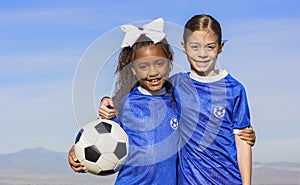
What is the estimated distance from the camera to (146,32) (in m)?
7.77

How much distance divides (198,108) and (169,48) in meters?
0.64

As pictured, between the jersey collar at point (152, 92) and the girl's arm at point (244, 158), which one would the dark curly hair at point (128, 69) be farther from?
the girl's arm at point (244, 158)

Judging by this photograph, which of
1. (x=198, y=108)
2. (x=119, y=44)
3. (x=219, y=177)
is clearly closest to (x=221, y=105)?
(x=198, y=108)

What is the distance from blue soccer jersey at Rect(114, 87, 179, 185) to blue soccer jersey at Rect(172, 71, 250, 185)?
0.31 ft

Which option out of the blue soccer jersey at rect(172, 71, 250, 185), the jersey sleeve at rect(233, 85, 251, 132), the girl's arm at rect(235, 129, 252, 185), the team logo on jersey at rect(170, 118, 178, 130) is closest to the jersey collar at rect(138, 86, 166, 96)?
the blue soccer jersey at rect(172, 71, 250, 185)

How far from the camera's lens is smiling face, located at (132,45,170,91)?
7.61 meters

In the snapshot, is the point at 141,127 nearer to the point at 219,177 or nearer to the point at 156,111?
the point at 156,111

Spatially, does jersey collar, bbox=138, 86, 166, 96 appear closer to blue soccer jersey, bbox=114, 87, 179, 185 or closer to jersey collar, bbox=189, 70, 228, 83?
blue soccer jersey, bbox=114, 87, 179, 185

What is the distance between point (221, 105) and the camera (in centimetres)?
771

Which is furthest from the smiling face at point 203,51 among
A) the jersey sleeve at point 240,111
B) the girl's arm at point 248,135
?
the girl's arm at point 248,135

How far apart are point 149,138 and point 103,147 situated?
47 cm

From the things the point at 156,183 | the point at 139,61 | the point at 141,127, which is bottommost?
the point at 156,183

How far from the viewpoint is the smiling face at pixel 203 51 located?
7.66 metres

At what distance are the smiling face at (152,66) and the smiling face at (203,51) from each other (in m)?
0.25
